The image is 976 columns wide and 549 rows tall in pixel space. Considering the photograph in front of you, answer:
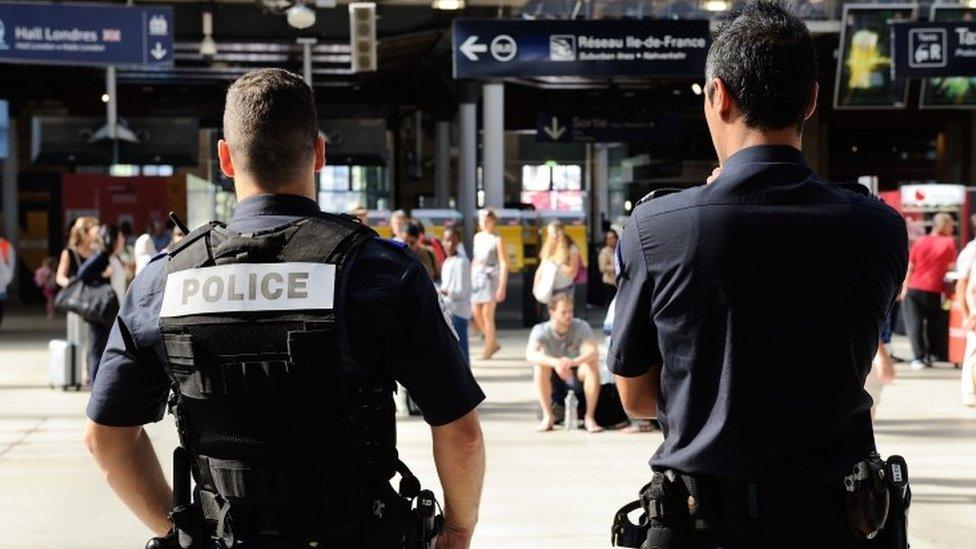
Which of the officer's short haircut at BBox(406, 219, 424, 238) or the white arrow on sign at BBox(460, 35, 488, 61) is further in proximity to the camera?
the white arrow on sign at BBox(460, 35, 488, 61)

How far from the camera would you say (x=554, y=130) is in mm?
32906

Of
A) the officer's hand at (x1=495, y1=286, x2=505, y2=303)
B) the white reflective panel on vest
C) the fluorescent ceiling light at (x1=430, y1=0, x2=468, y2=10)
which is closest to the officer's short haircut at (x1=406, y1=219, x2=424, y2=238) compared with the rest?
the officer's hand at (x1=495, y1=286, x2=505, y2=303)

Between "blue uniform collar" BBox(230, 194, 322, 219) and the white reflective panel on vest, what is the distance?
14 centimetres

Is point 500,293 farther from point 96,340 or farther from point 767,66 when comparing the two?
point 767,66

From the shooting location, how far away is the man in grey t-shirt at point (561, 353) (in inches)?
Result: 446

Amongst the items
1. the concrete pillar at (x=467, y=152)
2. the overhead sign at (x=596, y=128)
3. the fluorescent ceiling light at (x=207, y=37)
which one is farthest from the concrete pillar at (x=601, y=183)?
the fluorescent ceiling light at (x=207, y=37)

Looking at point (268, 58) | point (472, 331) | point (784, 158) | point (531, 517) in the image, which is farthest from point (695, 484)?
point (268, 58)

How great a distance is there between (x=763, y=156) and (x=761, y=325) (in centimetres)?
34

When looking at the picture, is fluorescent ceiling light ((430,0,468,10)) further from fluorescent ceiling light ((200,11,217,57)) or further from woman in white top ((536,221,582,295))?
woman in white top ((536,221,582,295))

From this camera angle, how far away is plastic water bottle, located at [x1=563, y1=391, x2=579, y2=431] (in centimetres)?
1140

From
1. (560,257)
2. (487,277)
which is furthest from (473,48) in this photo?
(560,257)

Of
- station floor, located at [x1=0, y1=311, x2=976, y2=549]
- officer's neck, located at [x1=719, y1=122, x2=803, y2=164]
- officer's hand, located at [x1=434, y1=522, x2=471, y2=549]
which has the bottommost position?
station floor, located at [x1=0, y1=311, x2=976, y2=549]

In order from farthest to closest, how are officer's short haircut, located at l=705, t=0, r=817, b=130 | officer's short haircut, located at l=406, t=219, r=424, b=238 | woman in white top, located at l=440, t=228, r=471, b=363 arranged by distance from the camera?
woman in white top, located at l=440, t=228, r=471, b=363 < officer's short haircut, located at l=406, t=219, r=424, b=238 < officer's short haircut, located at l=705, t=0, r=817, b=130

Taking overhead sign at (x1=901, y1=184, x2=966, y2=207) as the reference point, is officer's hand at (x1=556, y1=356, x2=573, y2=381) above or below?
below
